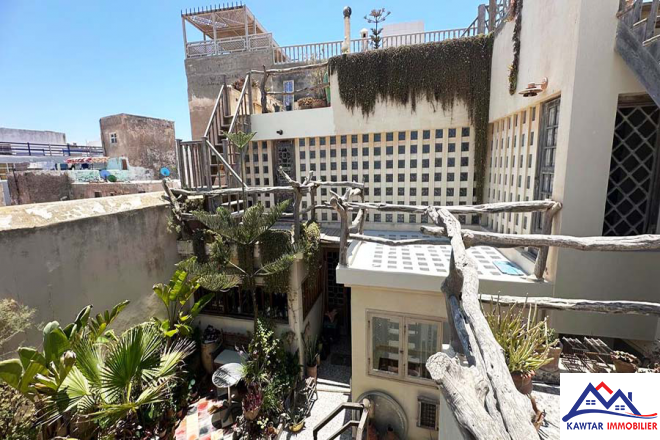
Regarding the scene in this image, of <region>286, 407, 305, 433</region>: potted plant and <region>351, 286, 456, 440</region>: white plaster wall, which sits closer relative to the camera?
<region>351, 286, 456, 440</region>: white plaster wall

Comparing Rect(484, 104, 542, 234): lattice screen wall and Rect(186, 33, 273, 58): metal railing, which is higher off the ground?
Rect(186, 33, 273, 58): metal railing

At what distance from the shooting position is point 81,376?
12.4ft

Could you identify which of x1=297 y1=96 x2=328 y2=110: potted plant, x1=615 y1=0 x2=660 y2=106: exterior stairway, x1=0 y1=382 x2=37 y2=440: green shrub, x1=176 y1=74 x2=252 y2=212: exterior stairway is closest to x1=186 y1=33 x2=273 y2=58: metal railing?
x1=176 y1=74 x2=252 y2=212: exterior stairway

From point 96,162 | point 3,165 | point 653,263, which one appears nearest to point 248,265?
point 653,263

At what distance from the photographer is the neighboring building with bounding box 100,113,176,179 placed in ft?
53.5

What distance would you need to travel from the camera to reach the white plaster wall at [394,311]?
441 centimetres

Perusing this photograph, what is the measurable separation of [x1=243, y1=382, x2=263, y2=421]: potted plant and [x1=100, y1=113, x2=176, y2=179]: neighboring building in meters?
16.0

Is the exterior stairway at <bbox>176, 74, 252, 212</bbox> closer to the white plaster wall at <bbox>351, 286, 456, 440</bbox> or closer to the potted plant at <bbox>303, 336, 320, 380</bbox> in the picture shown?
the white plaster wall at <bbox>351, 286, 456, 440</bbox>

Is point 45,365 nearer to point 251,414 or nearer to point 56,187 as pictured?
point 251,414

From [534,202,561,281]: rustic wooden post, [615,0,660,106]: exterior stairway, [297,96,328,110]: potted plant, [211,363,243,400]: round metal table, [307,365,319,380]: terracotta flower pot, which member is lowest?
[307,365,319,380]: terracotta flower pot

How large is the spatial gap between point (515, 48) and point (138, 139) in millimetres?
18616

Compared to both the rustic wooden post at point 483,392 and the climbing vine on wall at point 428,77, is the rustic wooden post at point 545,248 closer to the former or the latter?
the rustic wooden post at point 483,392

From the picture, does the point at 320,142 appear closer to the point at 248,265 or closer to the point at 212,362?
the point at 248,265

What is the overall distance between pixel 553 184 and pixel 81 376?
22.0 ft
